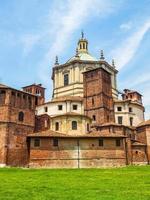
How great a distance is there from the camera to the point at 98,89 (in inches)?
2082

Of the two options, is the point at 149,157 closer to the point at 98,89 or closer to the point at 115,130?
the point at 115,130

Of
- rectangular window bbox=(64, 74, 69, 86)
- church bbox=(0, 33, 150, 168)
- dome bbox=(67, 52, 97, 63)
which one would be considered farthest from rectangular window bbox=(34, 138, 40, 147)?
dome bbox=(67, 52, 97, 63)

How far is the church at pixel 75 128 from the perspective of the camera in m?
40.8

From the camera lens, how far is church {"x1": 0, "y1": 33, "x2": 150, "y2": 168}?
1604 inches

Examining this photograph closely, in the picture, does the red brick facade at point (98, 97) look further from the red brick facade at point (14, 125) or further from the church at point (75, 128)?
the red brick facade at point (14, 125)

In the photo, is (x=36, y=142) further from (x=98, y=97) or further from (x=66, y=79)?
(x=66, y=79)

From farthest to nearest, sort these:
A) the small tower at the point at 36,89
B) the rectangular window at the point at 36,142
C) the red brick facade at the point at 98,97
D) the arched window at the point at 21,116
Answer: the small tower at the point at 36,89 → the red brick facade at the point at 98,97 → the arched window at the point at 21,116 → the rectangular window at the point at 36,142

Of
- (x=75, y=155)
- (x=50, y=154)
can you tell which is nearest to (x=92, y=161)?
(x=75, y=155)

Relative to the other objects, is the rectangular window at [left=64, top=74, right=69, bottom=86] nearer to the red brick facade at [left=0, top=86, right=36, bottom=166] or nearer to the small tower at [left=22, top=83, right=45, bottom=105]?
the small tower at [left=22, top=83, right=45, bottom=105]

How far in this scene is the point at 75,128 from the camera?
47.7 metres

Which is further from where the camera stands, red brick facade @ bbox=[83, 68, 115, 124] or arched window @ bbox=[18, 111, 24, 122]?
red brick facade @ bbox=[83, 68, 115, 124]

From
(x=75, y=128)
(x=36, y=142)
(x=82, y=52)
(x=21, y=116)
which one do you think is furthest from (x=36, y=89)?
(x=36, y=142)

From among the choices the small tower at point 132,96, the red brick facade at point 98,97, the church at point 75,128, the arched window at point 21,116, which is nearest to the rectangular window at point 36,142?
the church at point 75,128

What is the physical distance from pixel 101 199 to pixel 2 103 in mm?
32544
